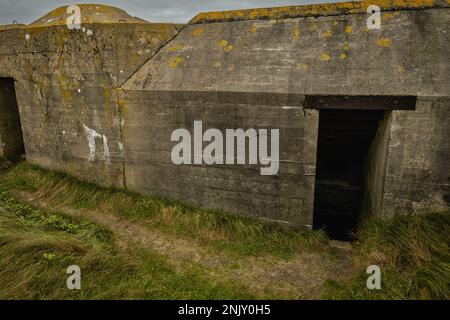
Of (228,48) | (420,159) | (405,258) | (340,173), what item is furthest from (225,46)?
(340,173)

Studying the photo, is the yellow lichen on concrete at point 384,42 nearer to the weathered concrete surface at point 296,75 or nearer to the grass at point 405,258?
the weathered concrete surface at point 296,75

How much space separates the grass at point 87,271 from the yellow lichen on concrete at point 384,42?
3716 millimetres

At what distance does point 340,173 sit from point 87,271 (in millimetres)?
5728

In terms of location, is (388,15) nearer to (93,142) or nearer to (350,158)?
(350,158)

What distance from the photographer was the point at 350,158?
22.2ft

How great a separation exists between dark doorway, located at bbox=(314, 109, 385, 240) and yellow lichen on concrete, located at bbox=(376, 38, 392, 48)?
1586 millimetres

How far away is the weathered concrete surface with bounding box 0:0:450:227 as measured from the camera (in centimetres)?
385

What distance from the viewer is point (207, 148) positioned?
15.6 ft

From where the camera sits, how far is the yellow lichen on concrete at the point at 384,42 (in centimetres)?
402

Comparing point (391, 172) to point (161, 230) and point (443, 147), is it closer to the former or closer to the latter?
point (443, 147)

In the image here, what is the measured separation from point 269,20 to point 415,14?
2013 millimetres

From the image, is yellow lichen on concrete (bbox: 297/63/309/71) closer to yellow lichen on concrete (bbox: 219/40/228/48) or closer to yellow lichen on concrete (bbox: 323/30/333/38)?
yellow lichen on concrete (bbox: 323/30/333/38)

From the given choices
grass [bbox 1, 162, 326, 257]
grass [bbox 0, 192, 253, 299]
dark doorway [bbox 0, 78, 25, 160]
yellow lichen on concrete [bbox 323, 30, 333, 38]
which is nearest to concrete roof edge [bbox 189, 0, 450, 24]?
Result: yellow lichen on concrete [bbox 323, 30, 333, 38]

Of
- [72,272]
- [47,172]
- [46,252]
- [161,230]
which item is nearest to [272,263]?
[161,230]
